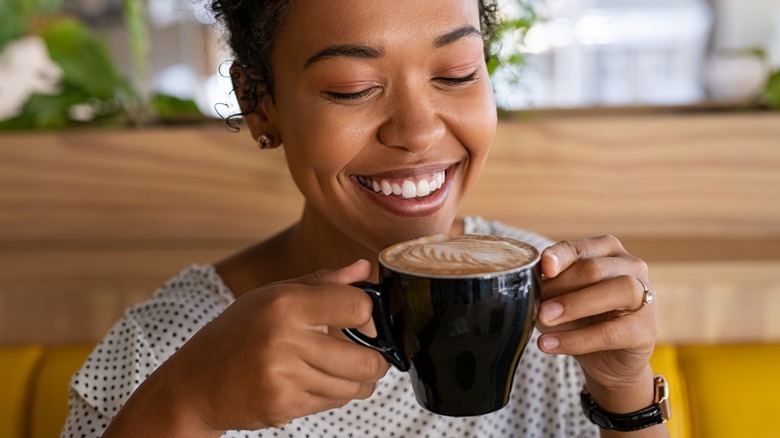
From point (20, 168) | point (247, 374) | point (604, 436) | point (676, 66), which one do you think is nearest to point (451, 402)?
point (247, 374)

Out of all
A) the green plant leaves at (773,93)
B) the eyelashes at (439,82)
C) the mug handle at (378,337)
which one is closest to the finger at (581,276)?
the mug handle at (378,337)

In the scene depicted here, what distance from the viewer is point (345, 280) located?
80 cm

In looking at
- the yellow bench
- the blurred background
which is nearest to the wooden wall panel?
the yellow bench

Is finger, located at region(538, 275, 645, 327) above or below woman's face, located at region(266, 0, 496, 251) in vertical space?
below

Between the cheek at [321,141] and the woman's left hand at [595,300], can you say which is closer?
the woman's left hand at [595,300]

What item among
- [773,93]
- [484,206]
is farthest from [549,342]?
[773,93]

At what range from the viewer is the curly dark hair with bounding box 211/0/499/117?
110cm

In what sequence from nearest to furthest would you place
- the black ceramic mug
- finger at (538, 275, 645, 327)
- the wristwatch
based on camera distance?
the black ceramic mug → finger at (538, 275, 645, 327) → the wristwatch

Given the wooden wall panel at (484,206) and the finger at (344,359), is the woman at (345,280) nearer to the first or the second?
the finger at (344,359)

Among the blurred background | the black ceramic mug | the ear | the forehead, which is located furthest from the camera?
the blurred background

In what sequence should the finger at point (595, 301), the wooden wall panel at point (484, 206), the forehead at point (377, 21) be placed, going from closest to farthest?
the finger at point (595, 301), the forehead at point (377, 21), the wooden wall panel at point (484, 206)

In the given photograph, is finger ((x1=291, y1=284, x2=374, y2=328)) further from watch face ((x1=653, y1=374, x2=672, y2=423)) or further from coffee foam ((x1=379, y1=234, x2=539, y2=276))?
watch face ((x1=653, y1=374, x2=672, y2=423))

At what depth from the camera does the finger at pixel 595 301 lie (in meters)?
0.85

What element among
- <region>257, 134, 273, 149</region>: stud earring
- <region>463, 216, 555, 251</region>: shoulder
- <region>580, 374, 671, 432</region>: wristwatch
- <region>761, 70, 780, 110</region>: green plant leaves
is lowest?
<region>580, 374, 671, 432</region>: wristwatch
